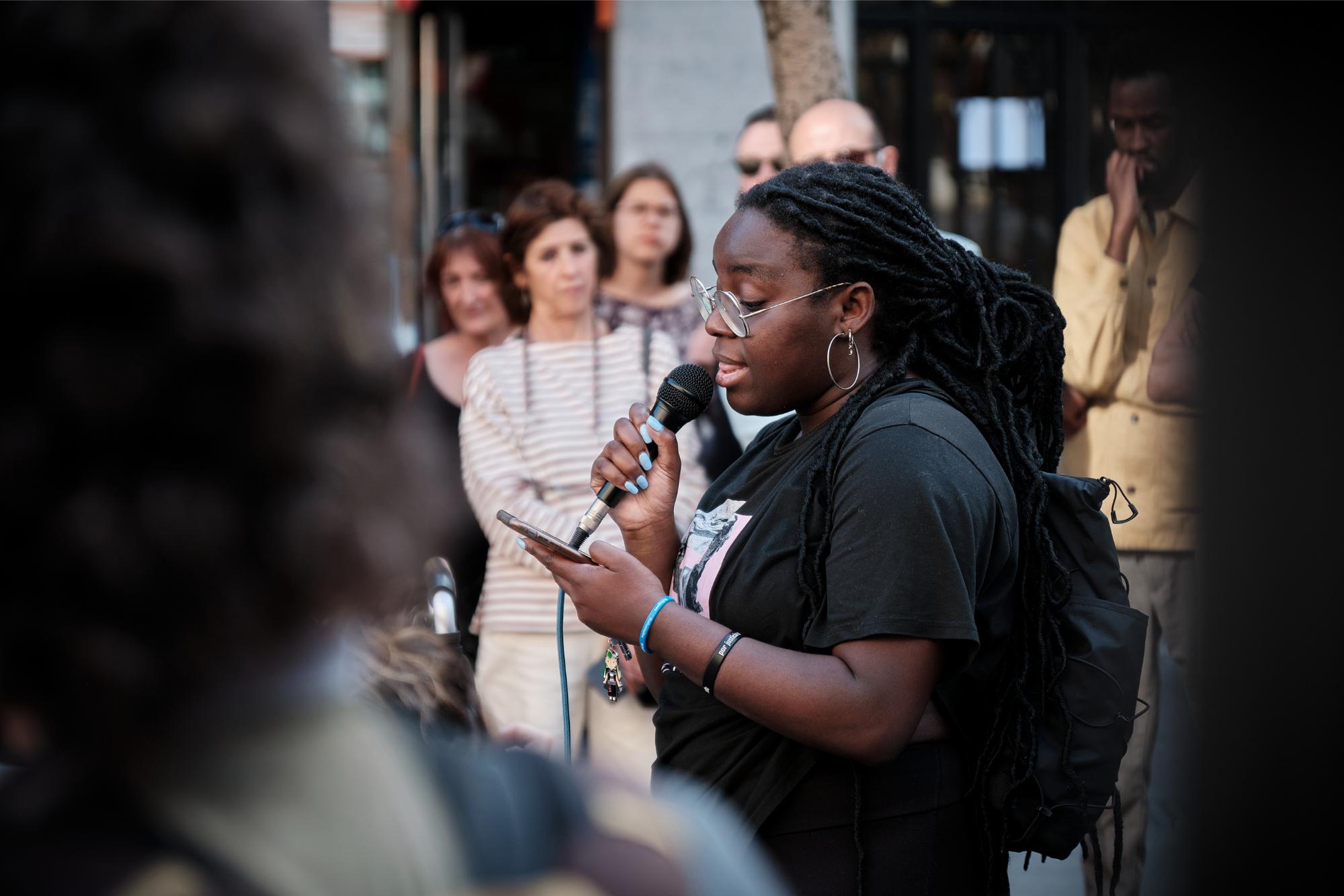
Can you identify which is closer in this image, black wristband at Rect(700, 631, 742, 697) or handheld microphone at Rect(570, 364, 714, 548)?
black wristband at Rect(700, 631, 742, 697)

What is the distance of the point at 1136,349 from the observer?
4.58 m

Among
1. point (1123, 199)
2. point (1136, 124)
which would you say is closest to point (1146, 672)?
point (1123, 199)

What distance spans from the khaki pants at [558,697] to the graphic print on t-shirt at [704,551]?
77.4 inches

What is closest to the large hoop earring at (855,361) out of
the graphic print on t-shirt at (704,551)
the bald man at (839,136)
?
the graphic print on t-shirt at (704,551)

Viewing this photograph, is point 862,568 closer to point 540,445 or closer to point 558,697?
point 540,445

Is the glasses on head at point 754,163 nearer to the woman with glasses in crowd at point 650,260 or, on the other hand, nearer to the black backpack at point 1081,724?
the woman with glasses in crowd at point 650,260

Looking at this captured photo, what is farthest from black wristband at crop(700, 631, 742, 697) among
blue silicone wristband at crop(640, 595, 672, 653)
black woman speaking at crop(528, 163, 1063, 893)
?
blue silicone wristband at crop(640, 595, 672, 653)

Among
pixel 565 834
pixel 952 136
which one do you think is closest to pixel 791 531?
pixel 565 834

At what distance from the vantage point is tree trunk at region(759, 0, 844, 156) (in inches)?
227

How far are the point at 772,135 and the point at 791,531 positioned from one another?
370cm

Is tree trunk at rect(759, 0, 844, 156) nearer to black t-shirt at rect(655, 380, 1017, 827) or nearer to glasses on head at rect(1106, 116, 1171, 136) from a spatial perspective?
glasses on head at rect(1106, 116, 1171, 136)

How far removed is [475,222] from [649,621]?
3639 mm

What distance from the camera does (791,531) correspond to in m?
2.43

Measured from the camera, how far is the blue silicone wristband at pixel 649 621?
2414 millimetres
